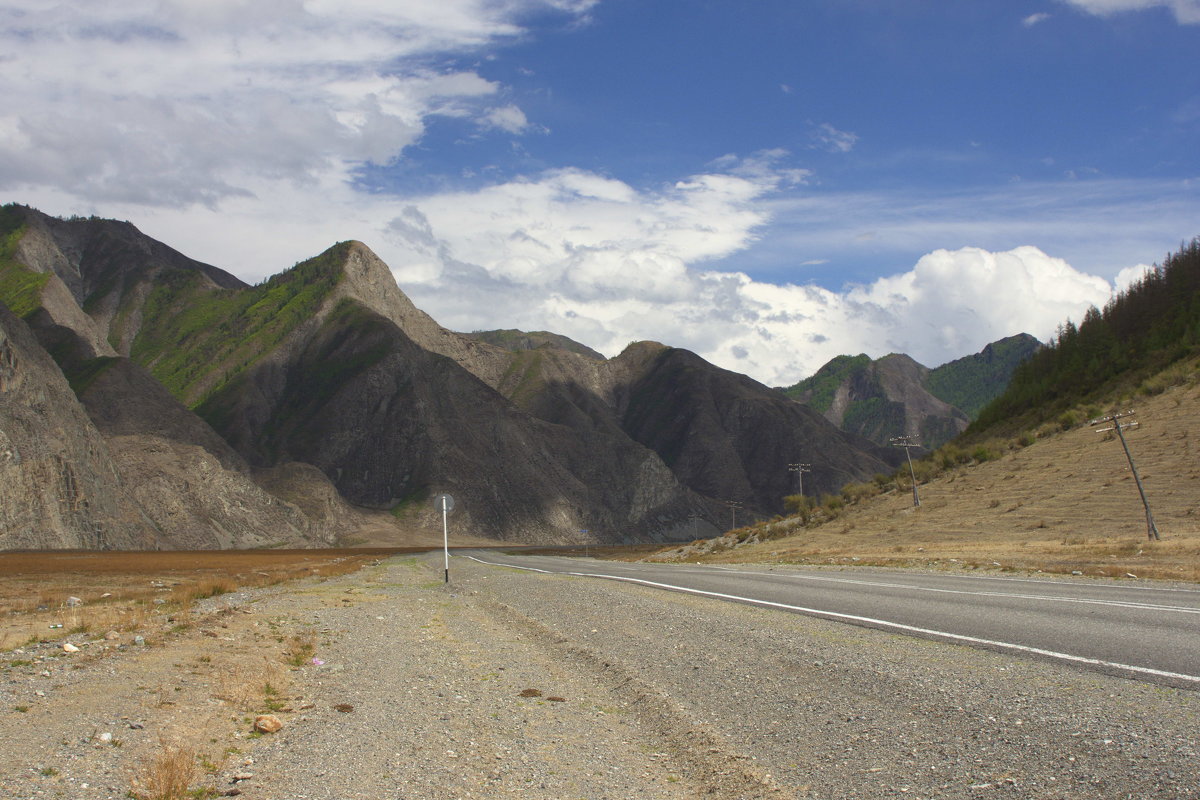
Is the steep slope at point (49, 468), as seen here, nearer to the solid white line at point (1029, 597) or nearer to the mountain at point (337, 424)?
the mountain at point (337, 424)

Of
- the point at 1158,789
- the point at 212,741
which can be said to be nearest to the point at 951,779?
the point at 1158,789

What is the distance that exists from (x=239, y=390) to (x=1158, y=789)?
158 meters

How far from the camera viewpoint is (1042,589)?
16.3 metres

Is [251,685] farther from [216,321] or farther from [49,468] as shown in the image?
[216,321]

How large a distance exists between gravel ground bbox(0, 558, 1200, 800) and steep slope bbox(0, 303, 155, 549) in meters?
72.3

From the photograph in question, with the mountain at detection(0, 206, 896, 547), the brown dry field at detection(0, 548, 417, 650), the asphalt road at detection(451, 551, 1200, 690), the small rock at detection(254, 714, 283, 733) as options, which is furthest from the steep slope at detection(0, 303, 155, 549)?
the small rock at detection(254, 714, 283, 733)

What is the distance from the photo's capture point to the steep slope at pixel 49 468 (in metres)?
70.8

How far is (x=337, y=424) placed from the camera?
470 ft

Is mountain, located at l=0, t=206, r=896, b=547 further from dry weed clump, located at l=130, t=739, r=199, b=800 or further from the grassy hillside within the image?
dry weed clump, located at l=130, t=739, r=199, b=800

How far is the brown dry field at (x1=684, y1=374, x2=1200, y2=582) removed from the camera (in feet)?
94.2

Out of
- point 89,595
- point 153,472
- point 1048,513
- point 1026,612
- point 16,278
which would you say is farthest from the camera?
point 16,278

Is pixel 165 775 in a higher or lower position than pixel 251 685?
higher

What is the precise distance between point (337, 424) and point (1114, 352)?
379 feet

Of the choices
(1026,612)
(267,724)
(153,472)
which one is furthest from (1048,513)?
(153,472)
